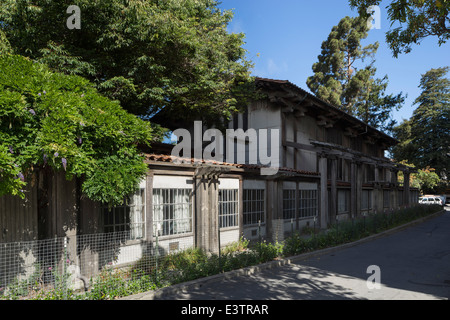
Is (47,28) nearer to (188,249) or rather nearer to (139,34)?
(139,34)

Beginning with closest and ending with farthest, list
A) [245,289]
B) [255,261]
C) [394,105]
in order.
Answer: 1. [245,289]
2. [255,261]
3. [394,105]

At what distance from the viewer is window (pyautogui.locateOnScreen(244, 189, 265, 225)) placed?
13.7 meters

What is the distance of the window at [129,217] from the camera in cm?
895

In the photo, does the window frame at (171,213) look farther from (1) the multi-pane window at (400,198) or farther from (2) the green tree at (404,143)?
(2) the green tree at (404,143)

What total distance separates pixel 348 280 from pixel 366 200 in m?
20.1

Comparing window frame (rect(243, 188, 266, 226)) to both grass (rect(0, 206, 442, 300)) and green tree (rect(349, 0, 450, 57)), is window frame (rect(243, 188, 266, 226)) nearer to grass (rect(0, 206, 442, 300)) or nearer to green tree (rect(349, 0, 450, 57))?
grass (rect(0, 206, 442, 300))

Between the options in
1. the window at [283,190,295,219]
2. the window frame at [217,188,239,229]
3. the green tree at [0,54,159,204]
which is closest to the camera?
the green tree at [0,54,159,204]

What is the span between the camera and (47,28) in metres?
10.0

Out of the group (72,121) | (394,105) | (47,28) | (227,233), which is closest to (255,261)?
(227,233)

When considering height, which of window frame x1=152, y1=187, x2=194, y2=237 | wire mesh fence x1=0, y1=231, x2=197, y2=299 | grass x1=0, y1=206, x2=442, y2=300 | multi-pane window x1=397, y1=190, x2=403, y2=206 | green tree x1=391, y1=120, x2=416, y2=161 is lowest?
multi-pane window x1=397, y1=190, x2=403, y2=206

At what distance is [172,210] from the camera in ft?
34.9

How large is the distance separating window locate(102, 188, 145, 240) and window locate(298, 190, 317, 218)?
9.95 metres

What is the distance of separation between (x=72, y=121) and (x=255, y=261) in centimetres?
636

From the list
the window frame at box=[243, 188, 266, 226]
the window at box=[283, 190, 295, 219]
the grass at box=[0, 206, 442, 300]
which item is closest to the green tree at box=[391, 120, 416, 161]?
the grass at box=[0, 206, 442, 300]
